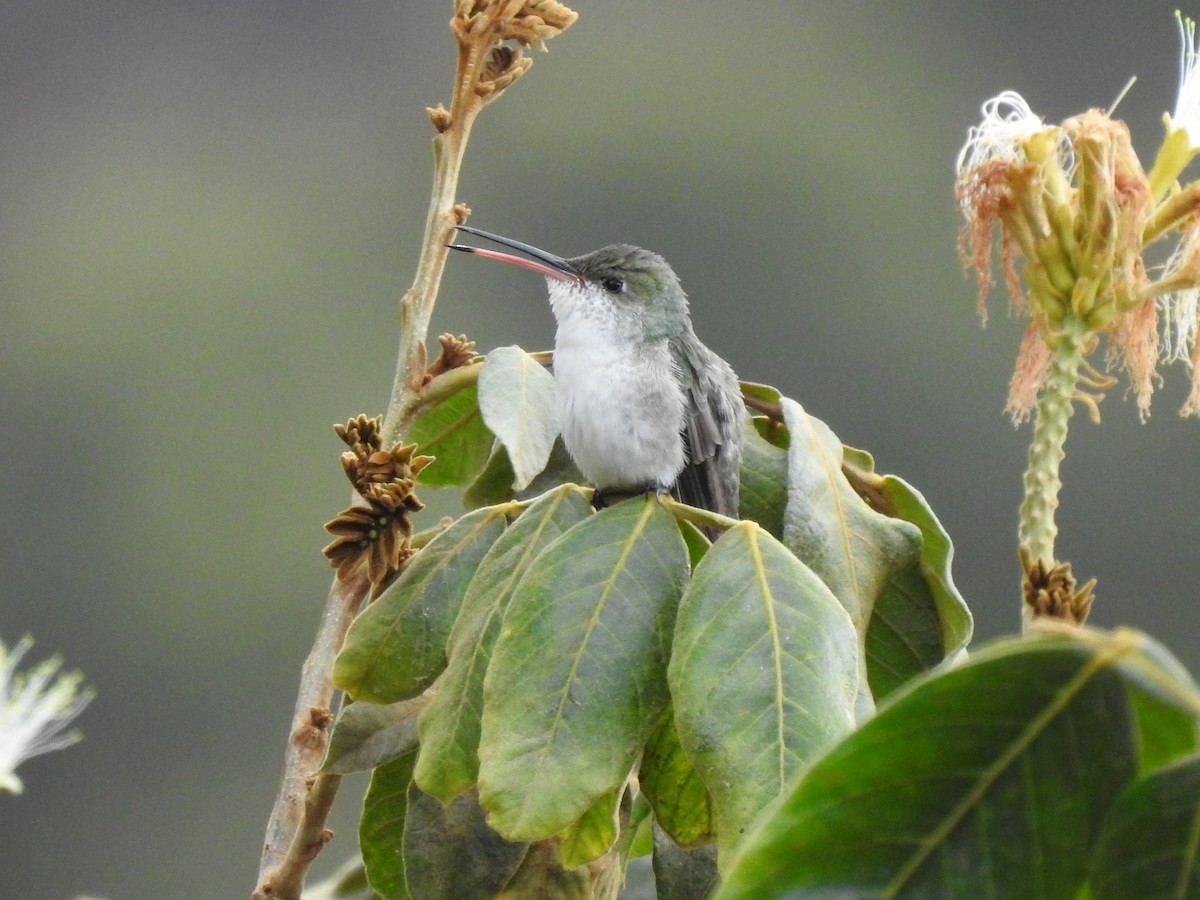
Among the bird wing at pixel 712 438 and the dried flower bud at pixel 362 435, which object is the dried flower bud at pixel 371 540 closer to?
the dried flower bud at pixel 362 435

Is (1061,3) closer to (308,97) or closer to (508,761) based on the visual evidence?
(308,97)

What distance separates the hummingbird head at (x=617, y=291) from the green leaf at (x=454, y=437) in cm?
40

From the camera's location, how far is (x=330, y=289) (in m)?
13.2

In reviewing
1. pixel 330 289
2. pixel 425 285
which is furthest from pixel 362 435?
pixel 330 289

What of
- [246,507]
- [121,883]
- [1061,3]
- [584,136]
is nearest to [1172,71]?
[1061,3]

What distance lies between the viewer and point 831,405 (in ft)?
38.6

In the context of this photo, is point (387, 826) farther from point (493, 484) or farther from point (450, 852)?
point (493, 484)

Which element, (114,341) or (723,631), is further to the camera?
(114,341)

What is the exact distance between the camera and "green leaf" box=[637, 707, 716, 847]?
1.09m

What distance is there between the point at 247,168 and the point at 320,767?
14.6m

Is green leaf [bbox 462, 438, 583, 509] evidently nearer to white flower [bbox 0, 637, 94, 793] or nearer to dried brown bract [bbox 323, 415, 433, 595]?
Result: dried brown bract [bbox 323, 415, 433, 595]

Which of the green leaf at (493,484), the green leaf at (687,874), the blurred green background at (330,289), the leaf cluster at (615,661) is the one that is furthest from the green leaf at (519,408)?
the blurred green background at (330,289)

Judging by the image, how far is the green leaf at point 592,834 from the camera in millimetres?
1091

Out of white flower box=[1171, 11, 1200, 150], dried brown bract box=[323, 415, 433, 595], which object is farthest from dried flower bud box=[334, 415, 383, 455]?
white flower box=[1171, 11, 1200, 150]
